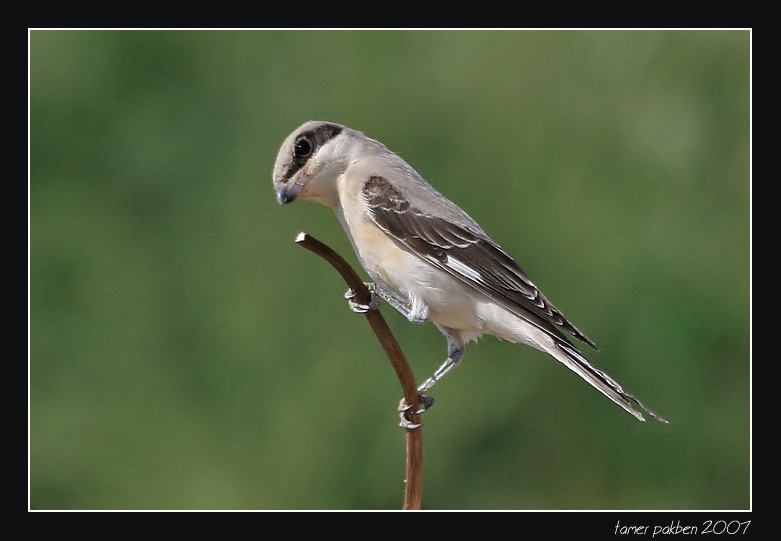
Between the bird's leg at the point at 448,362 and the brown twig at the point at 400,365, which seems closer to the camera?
the brown twig at the point at 400,365

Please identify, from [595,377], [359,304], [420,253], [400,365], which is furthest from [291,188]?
[595,377]

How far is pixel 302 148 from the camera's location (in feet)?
13.0

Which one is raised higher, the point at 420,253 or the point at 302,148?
the point at 302,148

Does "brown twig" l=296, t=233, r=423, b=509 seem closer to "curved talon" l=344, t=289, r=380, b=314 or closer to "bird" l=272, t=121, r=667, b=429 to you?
"curved talon" l=344, t=289, r=380, b=314

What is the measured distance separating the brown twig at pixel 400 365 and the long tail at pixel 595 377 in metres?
0.69

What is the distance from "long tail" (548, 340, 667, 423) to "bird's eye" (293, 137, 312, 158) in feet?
4.12

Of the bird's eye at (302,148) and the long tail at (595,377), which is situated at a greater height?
the bird's eye at (302,148)

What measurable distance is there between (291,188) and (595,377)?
1.38 meters

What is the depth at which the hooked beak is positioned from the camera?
12.6ft

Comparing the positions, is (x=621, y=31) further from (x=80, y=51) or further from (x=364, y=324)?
(x=80, y=51)

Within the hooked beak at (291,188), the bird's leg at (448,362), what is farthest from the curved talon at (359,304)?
the hooked beak at (291,188)

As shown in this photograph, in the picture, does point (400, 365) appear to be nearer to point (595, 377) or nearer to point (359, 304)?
point (359, 304)

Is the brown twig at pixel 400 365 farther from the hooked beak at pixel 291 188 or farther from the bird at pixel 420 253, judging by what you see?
the hooked beak at pixel 291 188

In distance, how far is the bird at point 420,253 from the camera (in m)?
3.86
